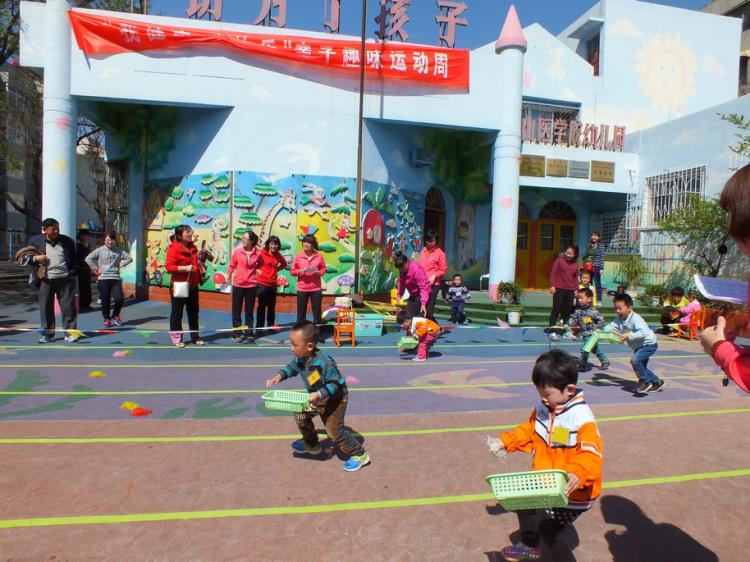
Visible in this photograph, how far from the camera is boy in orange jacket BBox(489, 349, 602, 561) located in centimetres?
260

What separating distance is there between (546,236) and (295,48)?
35.7 feet

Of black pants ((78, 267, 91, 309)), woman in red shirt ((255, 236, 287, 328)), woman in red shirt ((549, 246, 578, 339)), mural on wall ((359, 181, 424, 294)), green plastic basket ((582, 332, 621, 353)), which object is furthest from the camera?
mural on wall ((359, 181, 424, 294))

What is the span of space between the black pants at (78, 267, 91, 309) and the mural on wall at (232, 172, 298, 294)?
13.2 ft

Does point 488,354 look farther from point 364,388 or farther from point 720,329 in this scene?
point 720,329

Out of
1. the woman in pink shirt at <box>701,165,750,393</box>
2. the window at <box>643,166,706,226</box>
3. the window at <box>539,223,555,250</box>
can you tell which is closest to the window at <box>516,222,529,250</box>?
the window at <box>539,223,555,250</box>

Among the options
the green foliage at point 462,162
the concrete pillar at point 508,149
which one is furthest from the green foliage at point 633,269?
the green foliage at point 462,162

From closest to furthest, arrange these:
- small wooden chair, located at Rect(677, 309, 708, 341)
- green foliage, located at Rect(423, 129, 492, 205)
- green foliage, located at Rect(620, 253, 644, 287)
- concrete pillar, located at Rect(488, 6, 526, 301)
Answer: small wooden chair, located at Rect(677, 309, 708, 341) → concrete pillar, located at Rect(488, 6, 526, 301) → green foliage, located at Rect(423, 129, 492, 205) → green foliage, located at Rect(620, 253, 644, 287)

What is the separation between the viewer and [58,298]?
348 inches

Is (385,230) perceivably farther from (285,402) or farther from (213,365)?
(285,402)

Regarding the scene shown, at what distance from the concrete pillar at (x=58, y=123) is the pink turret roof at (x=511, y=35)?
35.1ft

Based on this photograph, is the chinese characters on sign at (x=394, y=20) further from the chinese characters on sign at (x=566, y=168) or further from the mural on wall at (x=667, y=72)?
the mural on wall at (x=667, y=72)

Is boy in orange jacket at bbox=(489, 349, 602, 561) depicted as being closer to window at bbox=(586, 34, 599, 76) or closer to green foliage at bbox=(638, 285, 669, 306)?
green foliage at bbox=(638, 285, 669, 306)

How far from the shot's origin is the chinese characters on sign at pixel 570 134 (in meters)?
16.2

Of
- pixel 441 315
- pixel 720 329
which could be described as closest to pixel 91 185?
pixel 441 315
